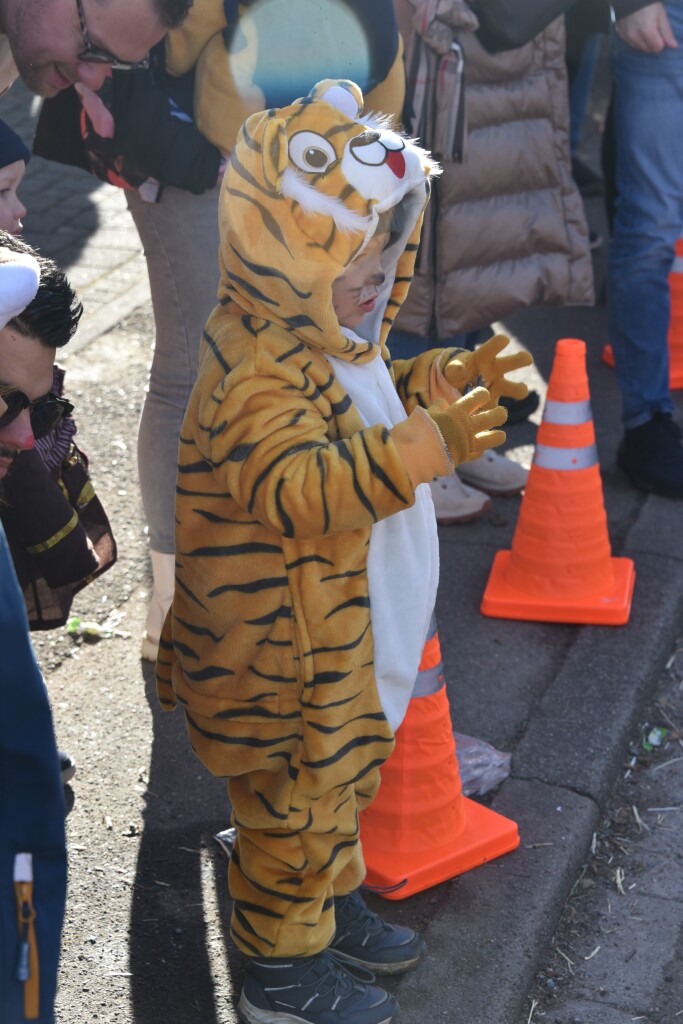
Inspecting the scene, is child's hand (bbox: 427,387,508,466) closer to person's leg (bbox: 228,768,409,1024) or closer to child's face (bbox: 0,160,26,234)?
person's leg (bbox: 228,768,409,1024)

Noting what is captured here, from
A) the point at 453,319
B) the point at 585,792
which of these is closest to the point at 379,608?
the point at 585,792

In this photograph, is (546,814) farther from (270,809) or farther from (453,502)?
(453,502)

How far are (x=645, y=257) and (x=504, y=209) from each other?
0.69m

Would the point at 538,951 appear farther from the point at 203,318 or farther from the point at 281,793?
the point at 203,318

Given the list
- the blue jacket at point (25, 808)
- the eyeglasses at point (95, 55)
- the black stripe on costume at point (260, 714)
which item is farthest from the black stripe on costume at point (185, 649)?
the eyeglasses at point (95, 55)

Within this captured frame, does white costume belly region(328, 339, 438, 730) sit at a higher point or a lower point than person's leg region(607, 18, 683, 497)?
higher

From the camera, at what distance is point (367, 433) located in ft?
7.54

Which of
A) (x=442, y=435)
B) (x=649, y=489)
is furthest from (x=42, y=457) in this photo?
(x=649, y=489)

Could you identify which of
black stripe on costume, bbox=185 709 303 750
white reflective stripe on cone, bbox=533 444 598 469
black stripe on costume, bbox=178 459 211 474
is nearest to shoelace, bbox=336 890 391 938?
black stripe on costume, bbox=185 709 303 750

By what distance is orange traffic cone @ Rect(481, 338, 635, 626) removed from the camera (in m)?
4.01

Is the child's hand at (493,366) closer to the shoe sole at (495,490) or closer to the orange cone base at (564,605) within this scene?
the orange cone base at (564,605)

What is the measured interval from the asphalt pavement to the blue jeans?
36 centimetres

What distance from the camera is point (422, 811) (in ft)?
10.0

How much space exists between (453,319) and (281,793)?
216 cm
